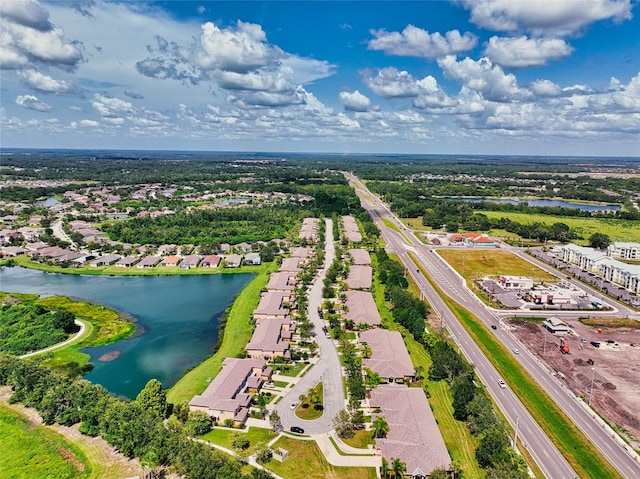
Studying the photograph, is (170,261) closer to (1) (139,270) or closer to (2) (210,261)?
(1) (139,270)

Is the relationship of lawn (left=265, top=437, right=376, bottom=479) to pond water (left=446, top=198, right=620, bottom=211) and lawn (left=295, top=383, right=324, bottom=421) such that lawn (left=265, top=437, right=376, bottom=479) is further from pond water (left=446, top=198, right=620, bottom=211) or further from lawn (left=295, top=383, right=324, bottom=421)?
pond water (left=446, top=198, right=620, bottom=211)

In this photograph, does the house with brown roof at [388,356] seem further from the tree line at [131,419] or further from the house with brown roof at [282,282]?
the house with brown roof at [282,282]

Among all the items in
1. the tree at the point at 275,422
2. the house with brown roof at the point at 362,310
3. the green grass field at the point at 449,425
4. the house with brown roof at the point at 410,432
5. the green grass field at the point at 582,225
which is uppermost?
the green grass field at the point at 582,225

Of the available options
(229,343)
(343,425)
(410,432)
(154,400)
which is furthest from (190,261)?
(410,432)

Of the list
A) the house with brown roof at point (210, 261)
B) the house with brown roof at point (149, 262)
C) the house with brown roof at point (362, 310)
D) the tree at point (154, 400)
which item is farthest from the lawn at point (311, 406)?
the house with brown roof at point (149, 262)

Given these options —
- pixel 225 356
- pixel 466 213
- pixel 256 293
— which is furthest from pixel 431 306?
pixel 466 213

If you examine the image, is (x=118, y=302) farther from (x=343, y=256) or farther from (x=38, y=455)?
(x=343, y=256)
